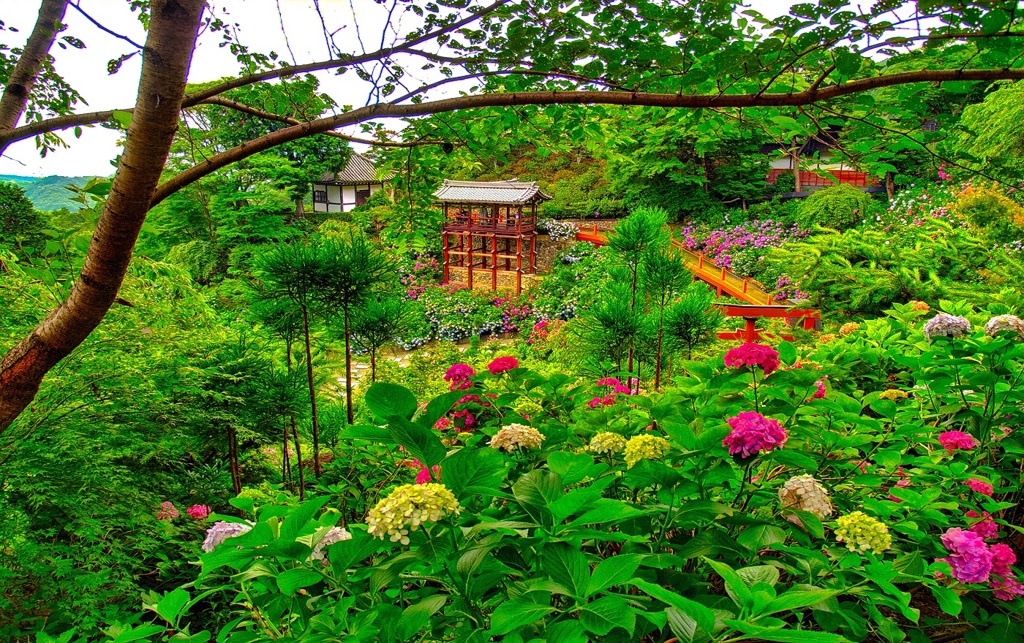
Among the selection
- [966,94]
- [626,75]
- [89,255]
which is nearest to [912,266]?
[966,94]

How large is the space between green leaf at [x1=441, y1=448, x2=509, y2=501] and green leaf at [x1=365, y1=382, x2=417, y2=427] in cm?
7

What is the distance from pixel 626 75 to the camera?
108 cm

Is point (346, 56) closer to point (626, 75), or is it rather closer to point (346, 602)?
point (626, 75)

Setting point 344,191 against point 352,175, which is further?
point 344,191

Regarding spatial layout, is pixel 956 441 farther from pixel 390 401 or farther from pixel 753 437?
pixel 390 401

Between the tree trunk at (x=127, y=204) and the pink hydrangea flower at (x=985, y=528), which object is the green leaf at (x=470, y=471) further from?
the pink hydrangea flower at (x=985, y=528)

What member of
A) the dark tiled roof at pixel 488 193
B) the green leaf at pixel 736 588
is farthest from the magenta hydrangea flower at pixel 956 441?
the dark tiled roof at pixel 488 193

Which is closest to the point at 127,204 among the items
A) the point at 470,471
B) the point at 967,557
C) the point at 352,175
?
the point at 470,471

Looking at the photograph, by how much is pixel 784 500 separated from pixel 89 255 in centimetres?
117

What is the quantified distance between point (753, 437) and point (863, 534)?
16 cm

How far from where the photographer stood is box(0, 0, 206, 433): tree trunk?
2.79 ft

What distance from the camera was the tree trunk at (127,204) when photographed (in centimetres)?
85

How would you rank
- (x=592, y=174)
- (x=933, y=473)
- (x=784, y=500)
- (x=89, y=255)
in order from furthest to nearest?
(x=592, y=174) → (x=933, y=473) → (x=89, y=255) → (x=784, y=500)

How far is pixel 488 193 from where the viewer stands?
13.5 meters
